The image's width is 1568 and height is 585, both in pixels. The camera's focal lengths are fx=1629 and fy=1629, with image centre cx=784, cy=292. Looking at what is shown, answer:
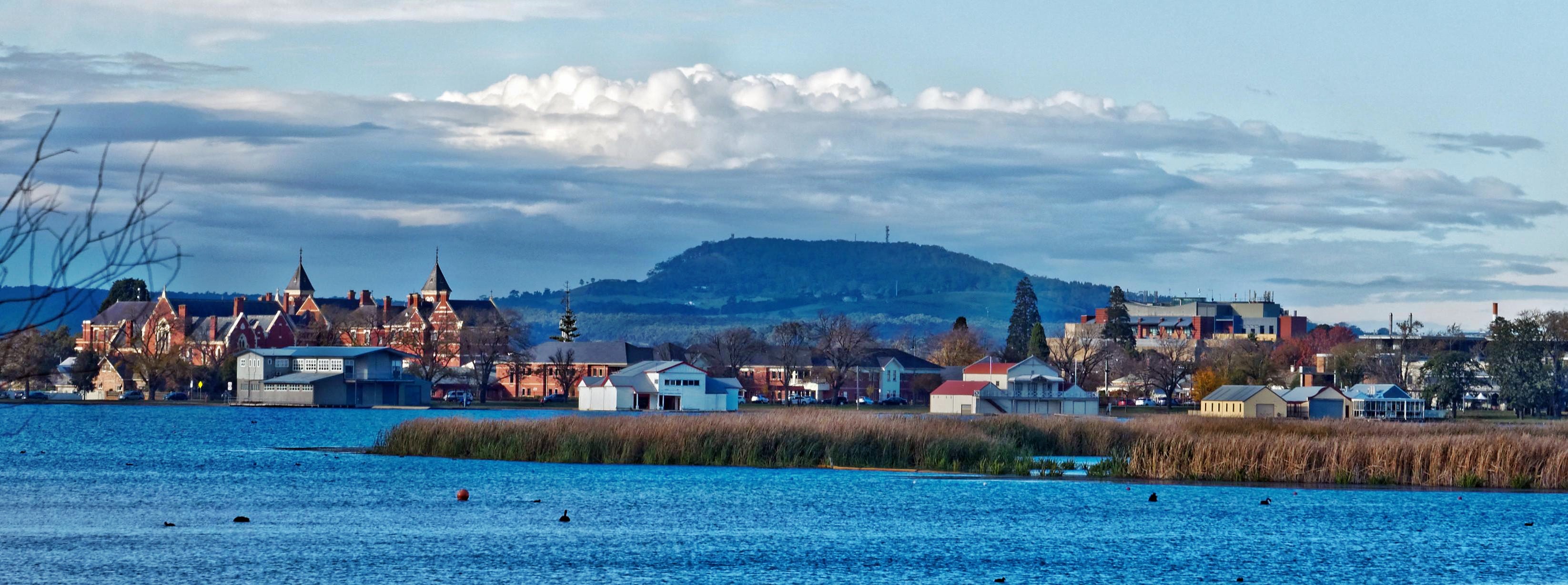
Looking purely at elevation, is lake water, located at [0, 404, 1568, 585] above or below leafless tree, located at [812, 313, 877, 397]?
below

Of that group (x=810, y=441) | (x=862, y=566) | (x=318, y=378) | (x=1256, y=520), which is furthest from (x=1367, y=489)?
(x=318, y=378)

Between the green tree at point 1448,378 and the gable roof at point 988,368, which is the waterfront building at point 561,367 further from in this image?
the green tree at point 1448,378

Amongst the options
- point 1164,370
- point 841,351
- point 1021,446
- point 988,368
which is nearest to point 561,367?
point 841,351

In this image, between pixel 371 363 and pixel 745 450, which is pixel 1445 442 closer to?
pixel 745 450

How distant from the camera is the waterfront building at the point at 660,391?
143750 mm

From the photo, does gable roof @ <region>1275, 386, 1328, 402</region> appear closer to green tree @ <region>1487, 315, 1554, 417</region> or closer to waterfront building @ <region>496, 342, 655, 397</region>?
green tree @ <region>1487, 315, 1554, 417</region>

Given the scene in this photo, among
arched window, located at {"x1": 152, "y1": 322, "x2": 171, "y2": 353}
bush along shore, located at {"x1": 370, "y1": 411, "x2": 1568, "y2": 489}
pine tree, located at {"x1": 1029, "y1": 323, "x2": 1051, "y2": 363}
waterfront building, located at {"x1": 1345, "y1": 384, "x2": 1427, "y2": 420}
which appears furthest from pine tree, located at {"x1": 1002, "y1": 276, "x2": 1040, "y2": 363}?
bush along shore, located at {"x1": 370, "y1": 411, "x2": 1568, "y2": 489}

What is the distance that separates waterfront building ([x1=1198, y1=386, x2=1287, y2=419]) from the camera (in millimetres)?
125750

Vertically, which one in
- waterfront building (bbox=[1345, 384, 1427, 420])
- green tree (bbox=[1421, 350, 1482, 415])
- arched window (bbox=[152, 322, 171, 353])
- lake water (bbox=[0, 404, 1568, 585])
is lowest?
lake water (bbox=[0, 404, 1568, 585])

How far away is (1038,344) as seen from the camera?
17250 cm

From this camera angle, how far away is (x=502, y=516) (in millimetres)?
40719

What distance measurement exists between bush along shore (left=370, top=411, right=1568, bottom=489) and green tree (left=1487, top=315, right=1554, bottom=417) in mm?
52170

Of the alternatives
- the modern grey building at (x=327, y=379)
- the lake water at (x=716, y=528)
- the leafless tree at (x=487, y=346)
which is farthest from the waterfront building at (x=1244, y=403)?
the lake water at (x=716, y=528)

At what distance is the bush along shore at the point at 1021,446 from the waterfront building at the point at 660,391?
2867 inches
